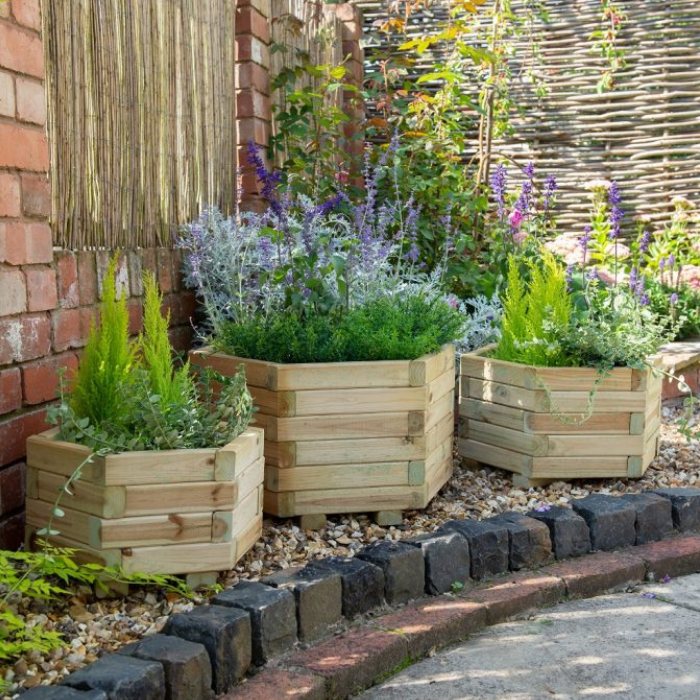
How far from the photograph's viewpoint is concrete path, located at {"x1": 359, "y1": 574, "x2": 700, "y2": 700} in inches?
97.0

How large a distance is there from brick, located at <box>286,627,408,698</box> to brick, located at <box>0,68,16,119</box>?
180cm

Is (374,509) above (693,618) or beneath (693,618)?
above

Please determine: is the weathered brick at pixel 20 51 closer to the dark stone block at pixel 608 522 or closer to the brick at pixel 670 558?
the dark stone block at pixel 608 522

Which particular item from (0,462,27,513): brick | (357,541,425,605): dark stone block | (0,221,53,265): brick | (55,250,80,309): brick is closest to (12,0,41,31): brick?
(0,221,53,265): brick

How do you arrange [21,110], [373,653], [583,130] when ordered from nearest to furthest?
[373,653], [21,110], [583,130]

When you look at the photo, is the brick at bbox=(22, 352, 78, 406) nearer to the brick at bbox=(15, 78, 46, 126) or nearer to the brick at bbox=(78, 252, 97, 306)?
the brick at bbox=(78, 252, 97, 306)

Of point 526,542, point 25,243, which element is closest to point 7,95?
point 25,243

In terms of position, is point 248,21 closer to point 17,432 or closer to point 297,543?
point 17,432

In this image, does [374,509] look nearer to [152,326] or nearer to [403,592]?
[403,592]

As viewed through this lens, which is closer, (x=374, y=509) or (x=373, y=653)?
(x=373, y=653)

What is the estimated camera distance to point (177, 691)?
2.21 metres

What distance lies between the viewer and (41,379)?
3139mm

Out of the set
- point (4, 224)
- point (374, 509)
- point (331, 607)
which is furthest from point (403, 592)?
point (4, 224)

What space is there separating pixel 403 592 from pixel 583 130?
5.41 meters
